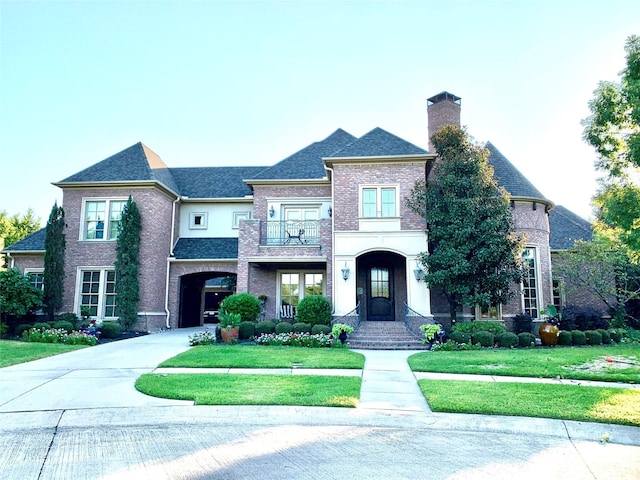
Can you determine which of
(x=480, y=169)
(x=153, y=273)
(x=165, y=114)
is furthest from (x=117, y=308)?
(x=480, y=169)

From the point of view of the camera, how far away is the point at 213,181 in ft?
71.5

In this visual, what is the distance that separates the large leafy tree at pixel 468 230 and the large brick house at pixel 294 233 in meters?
0.93

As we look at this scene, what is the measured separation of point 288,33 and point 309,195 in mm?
7423

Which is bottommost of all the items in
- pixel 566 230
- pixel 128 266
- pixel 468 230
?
pixel 128 266

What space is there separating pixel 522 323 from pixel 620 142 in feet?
28.2

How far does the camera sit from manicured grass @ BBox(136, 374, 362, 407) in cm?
654

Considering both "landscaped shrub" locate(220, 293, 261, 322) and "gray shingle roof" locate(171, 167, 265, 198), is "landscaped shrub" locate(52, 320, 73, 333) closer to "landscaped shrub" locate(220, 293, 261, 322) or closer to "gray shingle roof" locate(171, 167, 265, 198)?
"landscaped shrub" locate(220, 293, 261, 322)

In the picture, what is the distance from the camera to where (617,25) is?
387 inches

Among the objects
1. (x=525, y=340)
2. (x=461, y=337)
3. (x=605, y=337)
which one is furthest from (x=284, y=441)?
(x=605, y=337)

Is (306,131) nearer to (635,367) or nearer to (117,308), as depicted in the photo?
(117,308)

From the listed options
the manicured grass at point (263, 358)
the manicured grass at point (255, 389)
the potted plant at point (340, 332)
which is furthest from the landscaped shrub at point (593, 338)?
the manicured grass at point (255, 389)

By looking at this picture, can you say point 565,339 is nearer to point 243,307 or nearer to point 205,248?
point 243,307

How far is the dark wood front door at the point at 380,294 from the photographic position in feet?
55.9

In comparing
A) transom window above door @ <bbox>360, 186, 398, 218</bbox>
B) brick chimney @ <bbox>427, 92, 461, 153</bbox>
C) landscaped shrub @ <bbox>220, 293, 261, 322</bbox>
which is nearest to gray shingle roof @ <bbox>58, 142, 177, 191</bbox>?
landscaped shrub @ <bbox>220, 293, 261, 322</bbox>
